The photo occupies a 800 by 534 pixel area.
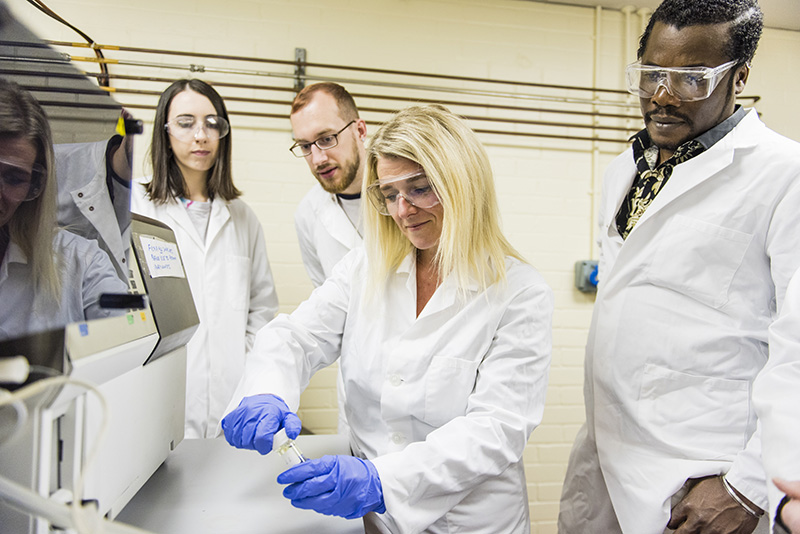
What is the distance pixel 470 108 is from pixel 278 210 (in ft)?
3.06

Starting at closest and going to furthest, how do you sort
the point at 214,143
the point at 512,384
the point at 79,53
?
the point at 512,384, the point at 214,143, the point at 79,53

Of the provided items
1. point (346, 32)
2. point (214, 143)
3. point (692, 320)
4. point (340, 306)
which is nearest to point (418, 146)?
point (340, 306)

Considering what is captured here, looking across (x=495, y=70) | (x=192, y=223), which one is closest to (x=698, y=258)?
(x=192, y=223)

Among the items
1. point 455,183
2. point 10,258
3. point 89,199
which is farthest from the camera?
point 455,183

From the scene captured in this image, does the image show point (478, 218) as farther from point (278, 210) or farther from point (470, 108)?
point (470, 108)

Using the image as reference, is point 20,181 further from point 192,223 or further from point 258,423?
point 192,223

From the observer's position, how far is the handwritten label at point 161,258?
0.90 m

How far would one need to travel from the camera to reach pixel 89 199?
2.20 feet

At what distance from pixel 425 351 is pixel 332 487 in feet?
1.00

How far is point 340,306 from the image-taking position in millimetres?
1164

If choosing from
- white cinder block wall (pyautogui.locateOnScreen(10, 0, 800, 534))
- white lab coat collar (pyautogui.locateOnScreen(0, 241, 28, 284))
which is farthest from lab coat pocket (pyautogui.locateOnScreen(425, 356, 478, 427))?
white cinder block wall (pyautogui.locateOnScreen(10, 0, 800, 534))

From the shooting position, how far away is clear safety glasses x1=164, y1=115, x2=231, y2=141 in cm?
165

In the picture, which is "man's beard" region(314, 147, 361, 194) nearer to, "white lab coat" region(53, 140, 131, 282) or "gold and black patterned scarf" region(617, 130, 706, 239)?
"gold and black patterned scarf" region(617, 130, 706, 239)

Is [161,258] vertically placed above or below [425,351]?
above
